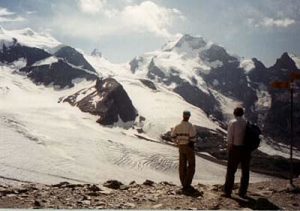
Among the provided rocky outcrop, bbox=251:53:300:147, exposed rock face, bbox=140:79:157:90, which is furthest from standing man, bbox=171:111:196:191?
rocky outcrop, bbox=251:53:300:147

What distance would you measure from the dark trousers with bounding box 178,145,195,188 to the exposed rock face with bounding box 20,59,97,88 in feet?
322

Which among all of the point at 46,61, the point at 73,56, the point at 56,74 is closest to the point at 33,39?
the point at 73,56

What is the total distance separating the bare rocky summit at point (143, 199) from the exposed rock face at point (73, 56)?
481ft

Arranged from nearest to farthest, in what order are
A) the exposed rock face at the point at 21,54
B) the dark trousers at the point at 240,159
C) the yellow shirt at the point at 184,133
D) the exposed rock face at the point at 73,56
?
the dark trousers at the point at 240,159 → the yellow shirt at the point at 184,133 → the exposed rock face at the point at 21,54 → the exposed rock face at the point at 73,56

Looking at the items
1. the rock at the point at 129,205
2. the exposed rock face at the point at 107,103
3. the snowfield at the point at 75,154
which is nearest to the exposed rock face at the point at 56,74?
the exposed rock face at the point at 107,103

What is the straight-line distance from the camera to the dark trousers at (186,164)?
11641 millimetres

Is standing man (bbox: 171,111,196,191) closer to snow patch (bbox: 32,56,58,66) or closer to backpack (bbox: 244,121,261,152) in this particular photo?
backpack (bbox: 244,121,261,152)

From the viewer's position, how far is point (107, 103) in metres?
82.1

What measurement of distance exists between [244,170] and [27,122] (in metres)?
46.6

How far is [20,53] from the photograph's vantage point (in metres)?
128

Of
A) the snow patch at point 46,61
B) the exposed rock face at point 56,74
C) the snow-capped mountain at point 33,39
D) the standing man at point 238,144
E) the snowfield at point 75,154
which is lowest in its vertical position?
the snowfield at point 75,154

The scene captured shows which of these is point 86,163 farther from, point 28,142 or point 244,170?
point 244,170

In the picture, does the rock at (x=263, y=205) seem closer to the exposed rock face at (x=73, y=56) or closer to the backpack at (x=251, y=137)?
the backpack at (x=251, y=137)

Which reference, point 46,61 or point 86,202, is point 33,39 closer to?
point 46,61
